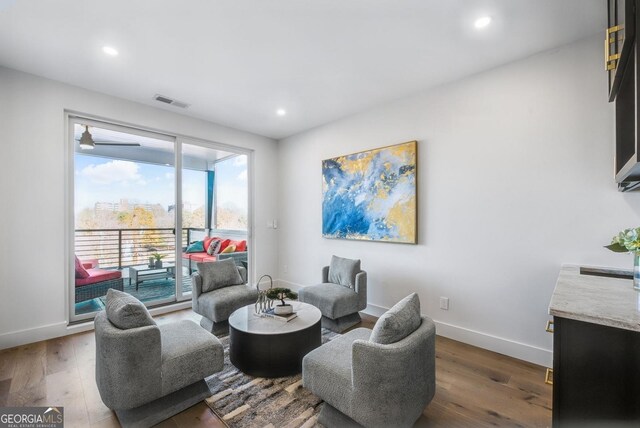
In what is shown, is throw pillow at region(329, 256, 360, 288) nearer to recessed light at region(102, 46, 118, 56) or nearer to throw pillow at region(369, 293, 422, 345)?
throw pillow at region(369, 293, 422, 345)

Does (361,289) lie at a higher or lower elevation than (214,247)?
lower

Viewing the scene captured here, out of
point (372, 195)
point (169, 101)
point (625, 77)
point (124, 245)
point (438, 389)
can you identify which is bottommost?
point (438, 389)

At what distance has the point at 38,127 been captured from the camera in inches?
119

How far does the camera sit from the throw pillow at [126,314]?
1807mm

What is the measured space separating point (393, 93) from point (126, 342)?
3474 millimetres

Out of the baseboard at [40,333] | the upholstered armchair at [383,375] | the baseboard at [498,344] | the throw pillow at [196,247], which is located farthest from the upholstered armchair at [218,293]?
the baseboard at [498,344]

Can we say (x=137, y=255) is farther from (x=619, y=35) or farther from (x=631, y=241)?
(x=619, y=35)

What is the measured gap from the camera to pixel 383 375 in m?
1.53

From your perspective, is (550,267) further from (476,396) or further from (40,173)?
(40,173)

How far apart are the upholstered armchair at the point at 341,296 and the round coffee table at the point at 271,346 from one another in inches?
30.1

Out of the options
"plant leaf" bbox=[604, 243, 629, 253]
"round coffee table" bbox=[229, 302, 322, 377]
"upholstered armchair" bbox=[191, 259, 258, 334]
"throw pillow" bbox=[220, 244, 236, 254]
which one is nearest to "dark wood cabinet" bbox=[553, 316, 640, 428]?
"plant leaf" bbox=[604, 243, 629, 253]

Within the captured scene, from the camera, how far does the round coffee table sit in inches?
92.0

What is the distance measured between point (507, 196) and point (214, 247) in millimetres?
4285
